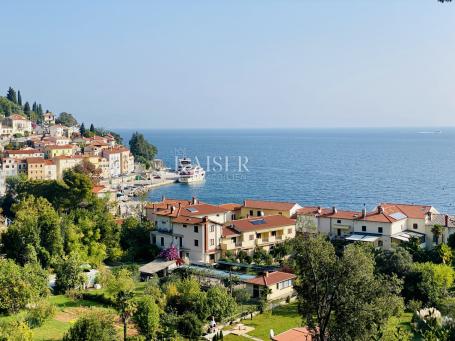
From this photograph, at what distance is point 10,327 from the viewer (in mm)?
17672

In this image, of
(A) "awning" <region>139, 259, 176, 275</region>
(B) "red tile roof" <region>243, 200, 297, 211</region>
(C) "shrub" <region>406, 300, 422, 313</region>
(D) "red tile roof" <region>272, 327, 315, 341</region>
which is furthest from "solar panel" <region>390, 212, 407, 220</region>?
(D) "red tile roof" <region>272, 327, 315, 341</region>

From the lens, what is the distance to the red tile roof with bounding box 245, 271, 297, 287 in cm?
2590

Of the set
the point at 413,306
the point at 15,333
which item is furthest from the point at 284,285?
the point at 15,333

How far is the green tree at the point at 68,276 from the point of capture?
26.5m

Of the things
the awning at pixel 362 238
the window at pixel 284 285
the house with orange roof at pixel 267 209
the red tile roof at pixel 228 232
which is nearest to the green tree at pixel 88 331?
the window at pixel 284 285

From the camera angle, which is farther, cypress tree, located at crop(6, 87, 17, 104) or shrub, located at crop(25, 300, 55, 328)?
cypress tree, located at crop(6, 87, 17, 104)

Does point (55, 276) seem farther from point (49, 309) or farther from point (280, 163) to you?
point (280, 163)

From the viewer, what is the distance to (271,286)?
84.5ft

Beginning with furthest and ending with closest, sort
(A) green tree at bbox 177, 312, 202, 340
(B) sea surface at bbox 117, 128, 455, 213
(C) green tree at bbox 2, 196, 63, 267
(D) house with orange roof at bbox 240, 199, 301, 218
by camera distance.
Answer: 1. (B) sea surface at bbox 117, 128, 455, 213
2. (D) house with orange roof at bbox 240, 199, 301, 218
3. (C) green tree at bbox 2, 196, 63, 267
4. (A) green tree at bbox 177, 312, 202, 340

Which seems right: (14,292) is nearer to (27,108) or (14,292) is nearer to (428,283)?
(428,283)

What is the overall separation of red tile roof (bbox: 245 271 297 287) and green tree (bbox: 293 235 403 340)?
9.97m

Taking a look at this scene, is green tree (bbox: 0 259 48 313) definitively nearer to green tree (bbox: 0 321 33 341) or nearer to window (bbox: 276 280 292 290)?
green tree (bbox: 0 321 33 341)

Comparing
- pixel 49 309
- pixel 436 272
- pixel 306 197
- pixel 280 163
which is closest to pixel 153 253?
pixel 49 309

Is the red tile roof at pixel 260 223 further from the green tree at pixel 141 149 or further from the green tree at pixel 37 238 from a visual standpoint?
the green tree at pixel 141 149
